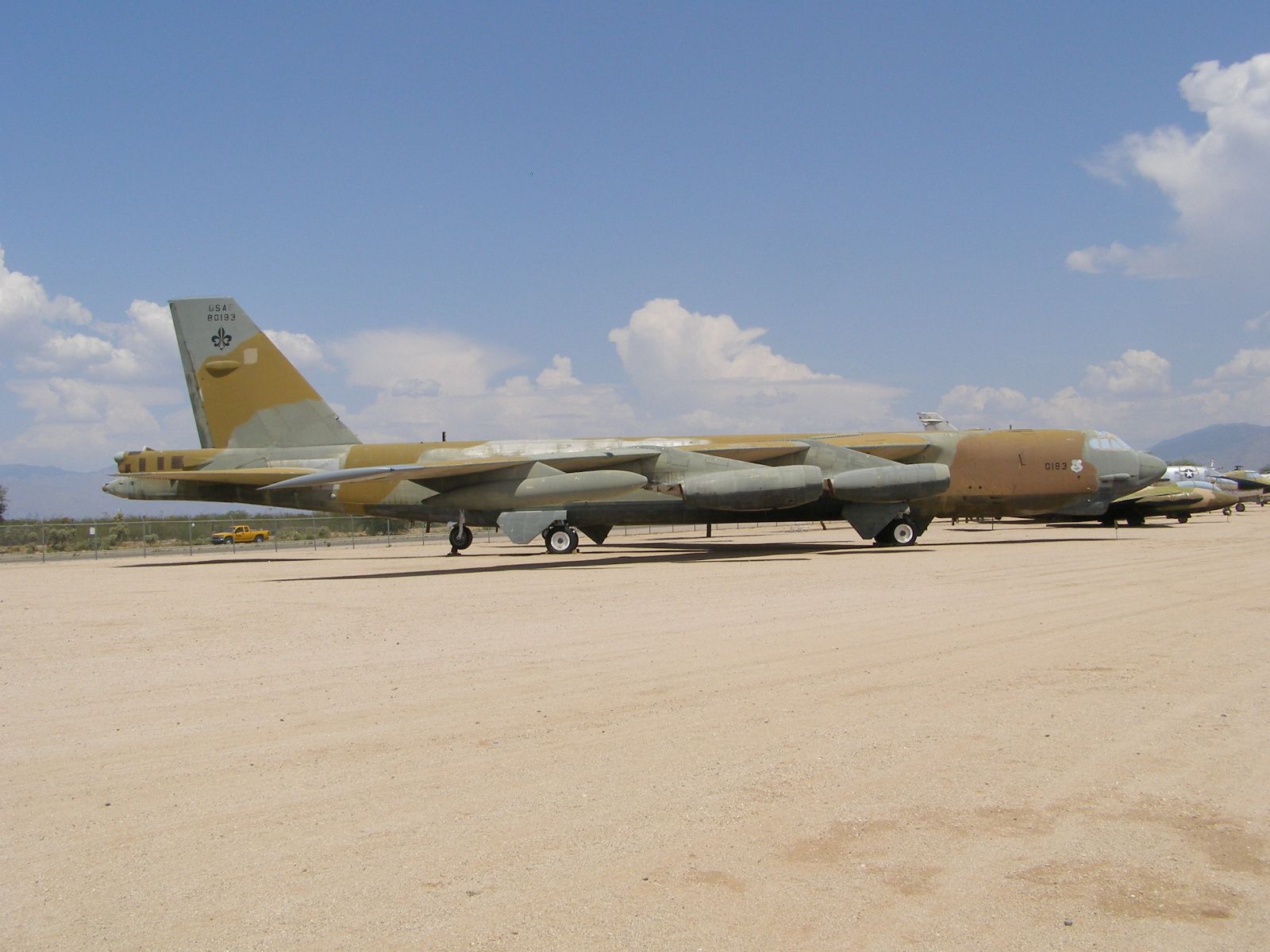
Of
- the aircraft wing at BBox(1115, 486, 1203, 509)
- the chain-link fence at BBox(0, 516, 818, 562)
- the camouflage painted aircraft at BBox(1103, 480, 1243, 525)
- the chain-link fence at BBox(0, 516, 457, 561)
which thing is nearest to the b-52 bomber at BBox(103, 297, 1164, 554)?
the chain-link fence at BBox(0, 516, 818, 562)

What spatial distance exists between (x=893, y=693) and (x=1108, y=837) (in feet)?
9.53

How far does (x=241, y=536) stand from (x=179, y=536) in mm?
4417

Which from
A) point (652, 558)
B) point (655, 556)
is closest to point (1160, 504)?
point (655, 556)

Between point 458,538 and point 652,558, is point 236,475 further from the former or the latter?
point 652,558

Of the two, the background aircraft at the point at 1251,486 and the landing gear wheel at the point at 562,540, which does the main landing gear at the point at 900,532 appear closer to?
the landing gear wheel at the point at 562,540

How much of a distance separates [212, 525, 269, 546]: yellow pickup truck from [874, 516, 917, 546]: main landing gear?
35.4 metres

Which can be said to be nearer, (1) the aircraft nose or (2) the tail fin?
(1) the aircraft nose

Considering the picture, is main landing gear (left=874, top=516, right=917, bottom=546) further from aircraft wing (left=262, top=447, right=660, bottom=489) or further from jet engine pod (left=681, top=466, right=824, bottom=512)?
aircraft wing (left=262, top=447, right=660, bottom=489)

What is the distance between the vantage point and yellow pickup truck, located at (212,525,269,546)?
49.2 meters

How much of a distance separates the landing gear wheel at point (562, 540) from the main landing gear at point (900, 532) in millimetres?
8233

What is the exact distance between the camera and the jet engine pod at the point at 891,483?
23.4m

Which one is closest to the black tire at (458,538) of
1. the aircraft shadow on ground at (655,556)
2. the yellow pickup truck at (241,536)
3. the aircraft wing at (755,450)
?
the aircraft shadow on ground at (655,556)

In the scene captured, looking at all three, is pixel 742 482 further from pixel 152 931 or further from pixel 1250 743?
pixel 152 931

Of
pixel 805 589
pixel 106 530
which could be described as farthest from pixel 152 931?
pixel 106 530
